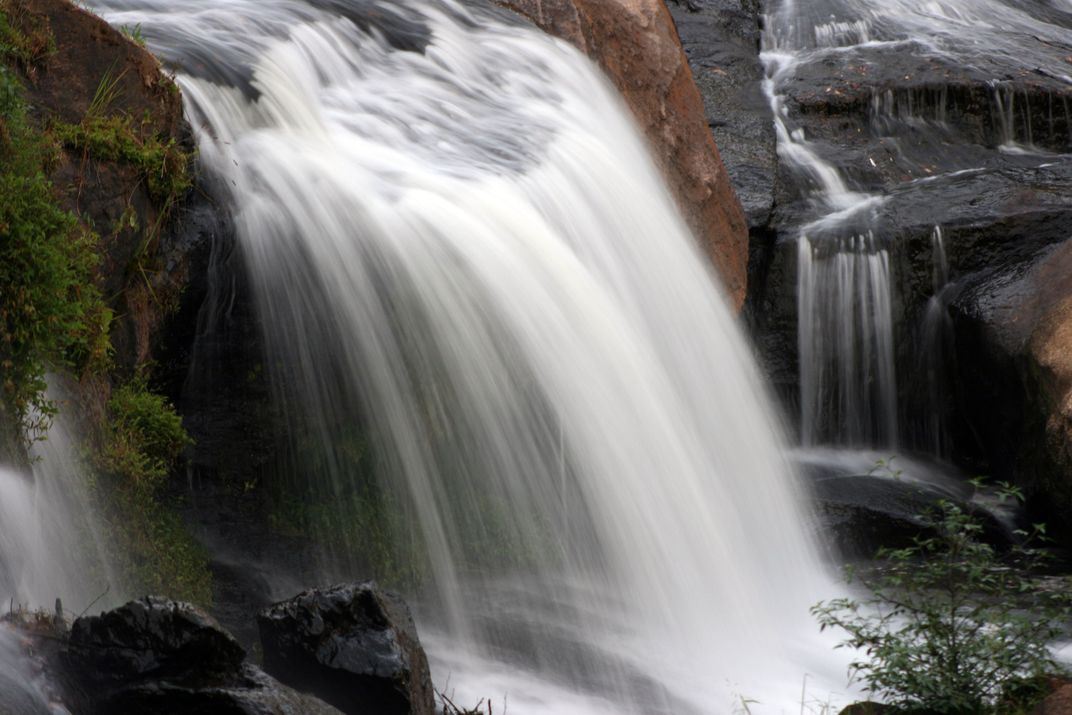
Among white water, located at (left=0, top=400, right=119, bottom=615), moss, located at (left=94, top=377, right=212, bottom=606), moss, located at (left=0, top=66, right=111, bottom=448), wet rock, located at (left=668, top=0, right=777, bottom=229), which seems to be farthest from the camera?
wet rock, located at (left=668, top=0, right=777, bottom=229)

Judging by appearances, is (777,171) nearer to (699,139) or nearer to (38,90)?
(699,139)

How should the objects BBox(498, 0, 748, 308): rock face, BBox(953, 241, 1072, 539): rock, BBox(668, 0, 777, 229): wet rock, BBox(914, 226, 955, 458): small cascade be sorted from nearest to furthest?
1. BBox(953, 241, 1072, 539): rock
2. BBox(498, 0, 748, 308): rock face
3. BBox(914, 226, 955, 458): small cascade
4. BBox(668, 0, 777, 229): wet rock

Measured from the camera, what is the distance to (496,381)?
5.28m

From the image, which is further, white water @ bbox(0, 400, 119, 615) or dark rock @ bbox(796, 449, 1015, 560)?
dark rock @ bbox(796, 449, 1015, 560)

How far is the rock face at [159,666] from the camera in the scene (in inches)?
128

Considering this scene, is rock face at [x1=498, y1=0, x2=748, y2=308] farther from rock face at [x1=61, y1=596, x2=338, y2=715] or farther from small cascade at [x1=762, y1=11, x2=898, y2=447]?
rock face at [x1=61, y1=596, x2=338, y2=715]

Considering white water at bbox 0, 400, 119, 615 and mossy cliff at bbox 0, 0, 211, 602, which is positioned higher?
mossy cliff at bbox 0, 0, 211, 602

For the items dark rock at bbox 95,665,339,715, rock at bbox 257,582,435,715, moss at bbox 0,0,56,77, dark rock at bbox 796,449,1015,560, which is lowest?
dark rock at bbox 796,449,1015,560

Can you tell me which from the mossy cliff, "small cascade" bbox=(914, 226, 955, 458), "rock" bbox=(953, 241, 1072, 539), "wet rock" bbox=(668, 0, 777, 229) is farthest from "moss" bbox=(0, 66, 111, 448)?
"small cascade" bbox=(914, 226, 955, 458)

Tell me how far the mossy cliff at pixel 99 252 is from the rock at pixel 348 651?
74 cm

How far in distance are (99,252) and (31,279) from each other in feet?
1.84

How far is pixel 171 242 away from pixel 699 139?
15.4 ft

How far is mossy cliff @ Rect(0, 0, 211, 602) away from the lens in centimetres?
389

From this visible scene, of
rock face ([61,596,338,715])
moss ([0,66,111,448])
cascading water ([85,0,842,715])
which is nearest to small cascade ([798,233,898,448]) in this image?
cascading water ([85,0,842,715])
